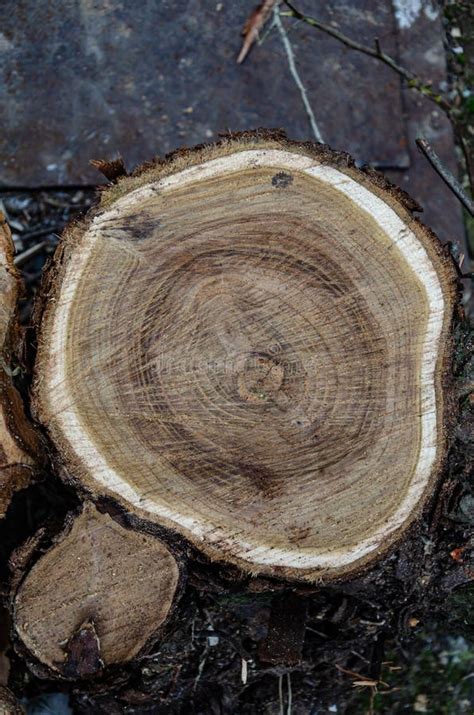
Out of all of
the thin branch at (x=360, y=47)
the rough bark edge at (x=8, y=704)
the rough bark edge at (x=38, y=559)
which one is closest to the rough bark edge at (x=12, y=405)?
the rough bark edge at (x=38, y=559)

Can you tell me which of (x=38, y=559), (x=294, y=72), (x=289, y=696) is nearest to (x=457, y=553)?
(x=289, y=696)

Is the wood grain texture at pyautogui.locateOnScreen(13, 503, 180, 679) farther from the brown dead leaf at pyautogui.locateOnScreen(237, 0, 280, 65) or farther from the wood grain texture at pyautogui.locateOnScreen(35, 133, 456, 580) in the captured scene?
the brown dead leaf at pyautogui.locateOnScreen(237, 0, 280, 65)

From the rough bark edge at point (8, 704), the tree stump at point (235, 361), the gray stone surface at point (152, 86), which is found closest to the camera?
the tree stump at point (235, 361)

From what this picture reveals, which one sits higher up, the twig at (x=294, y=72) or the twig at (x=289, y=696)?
the twig at (x=294, y=72)

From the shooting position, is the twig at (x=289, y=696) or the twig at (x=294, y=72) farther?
the twig at (x=294, y=72)

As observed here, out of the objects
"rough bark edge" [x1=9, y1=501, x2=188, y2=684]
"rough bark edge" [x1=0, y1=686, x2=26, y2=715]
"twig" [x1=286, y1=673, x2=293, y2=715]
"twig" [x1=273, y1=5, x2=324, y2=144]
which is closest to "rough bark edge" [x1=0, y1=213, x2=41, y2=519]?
"rough bark edge" [x1=9, y1=501, x2=188, y2=684]

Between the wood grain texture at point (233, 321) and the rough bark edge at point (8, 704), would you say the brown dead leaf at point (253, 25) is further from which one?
the rough bark edge at point (8, 704)
